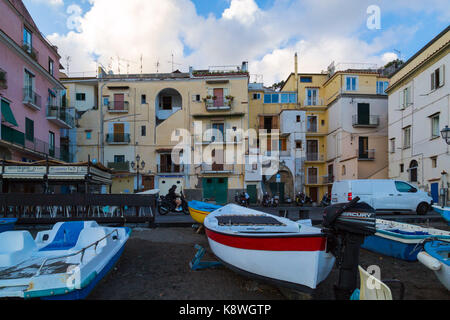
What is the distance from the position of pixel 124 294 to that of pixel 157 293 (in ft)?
1.72

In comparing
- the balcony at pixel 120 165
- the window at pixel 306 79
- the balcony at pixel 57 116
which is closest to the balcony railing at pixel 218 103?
the window at pixel 306 79

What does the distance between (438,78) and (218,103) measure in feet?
59.4

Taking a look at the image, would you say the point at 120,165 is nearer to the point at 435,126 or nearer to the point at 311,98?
the point at 311,98

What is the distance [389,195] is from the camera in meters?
15.0

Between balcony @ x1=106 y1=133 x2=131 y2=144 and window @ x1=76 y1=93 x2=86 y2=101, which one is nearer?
balcony @ x1=106 y1=133 x2=131 y2=144

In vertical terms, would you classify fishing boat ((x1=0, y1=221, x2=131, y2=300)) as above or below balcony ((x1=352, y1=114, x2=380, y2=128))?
below

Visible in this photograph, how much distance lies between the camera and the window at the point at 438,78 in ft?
62.3

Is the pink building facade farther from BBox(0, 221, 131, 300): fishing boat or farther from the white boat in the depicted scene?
the white boat

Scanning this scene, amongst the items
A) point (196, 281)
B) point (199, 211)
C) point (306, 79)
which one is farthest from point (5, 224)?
point (306, 79)

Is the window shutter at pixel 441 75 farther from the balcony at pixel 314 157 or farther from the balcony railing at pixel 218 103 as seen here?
the balcony railing at pixel 218 103

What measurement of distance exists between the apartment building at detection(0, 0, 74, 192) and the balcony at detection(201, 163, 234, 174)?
12.7 metres

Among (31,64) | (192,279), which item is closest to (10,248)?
(192,279)

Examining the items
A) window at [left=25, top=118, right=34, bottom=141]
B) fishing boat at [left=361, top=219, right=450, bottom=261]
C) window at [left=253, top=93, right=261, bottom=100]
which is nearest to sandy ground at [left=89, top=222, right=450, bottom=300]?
fishing boat at [left=361, top=219, right=450, bottom=261]

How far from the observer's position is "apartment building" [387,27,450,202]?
62.0ft
